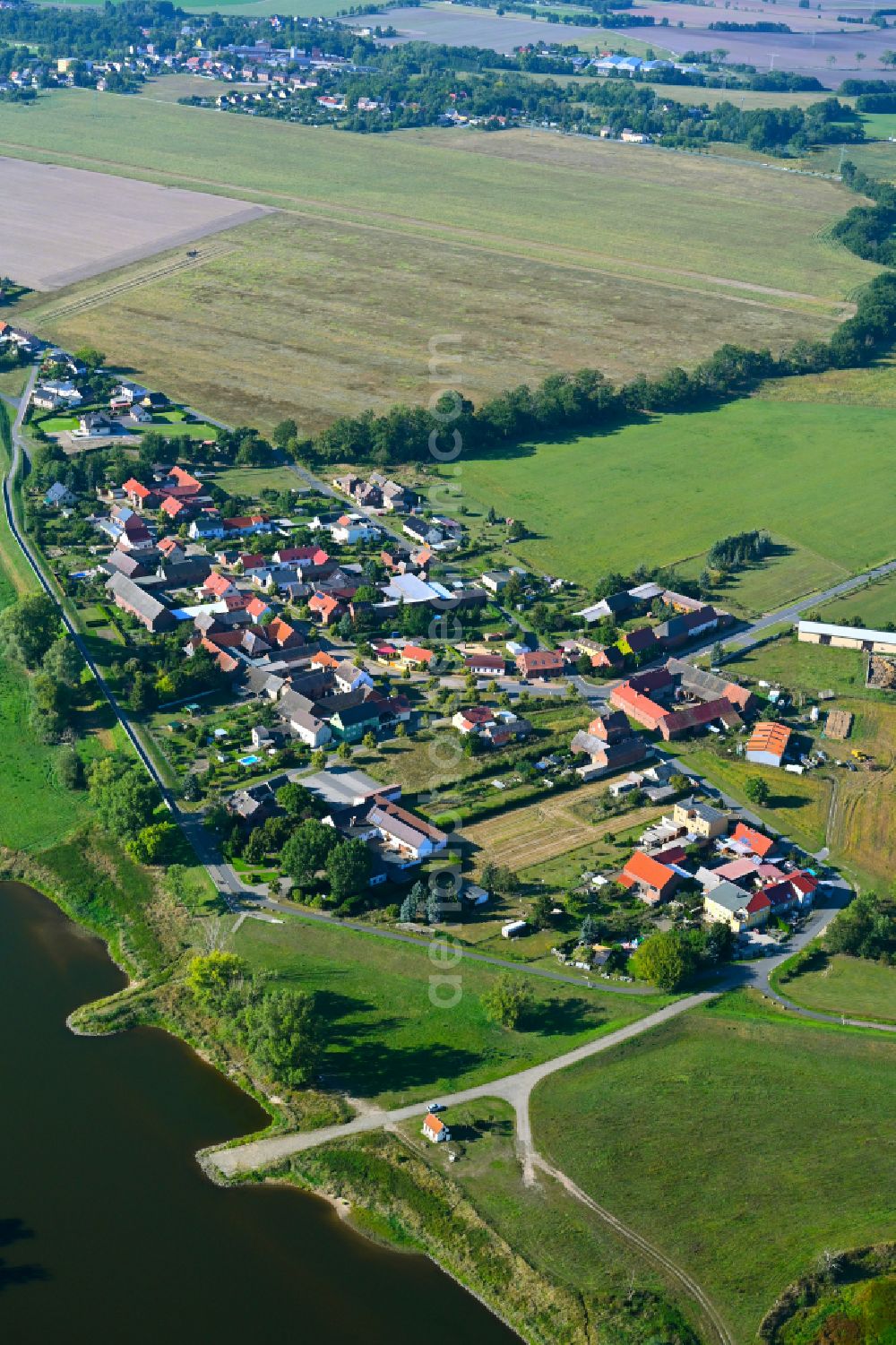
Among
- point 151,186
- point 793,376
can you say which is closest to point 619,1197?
point 793,376

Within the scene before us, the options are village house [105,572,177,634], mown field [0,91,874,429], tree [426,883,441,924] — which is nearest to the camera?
tree [426,883,441,924]

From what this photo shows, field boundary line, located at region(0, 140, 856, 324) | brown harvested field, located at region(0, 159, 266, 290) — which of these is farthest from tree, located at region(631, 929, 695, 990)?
brown harvested field, located at region(0, 159, 266, 290)

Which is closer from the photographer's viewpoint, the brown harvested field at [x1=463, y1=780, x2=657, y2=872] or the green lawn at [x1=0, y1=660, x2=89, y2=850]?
the brown harvested field at [x1=463, y1=780, x2=657, y2=872]

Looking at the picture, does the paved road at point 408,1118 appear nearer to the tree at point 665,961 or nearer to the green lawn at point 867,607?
the tree at point 665,961

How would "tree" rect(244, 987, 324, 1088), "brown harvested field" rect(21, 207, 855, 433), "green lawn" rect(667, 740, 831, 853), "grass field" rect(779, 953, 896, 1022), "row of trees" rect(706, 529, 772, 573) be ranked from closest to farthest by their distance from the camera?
"tree" rect(244, 987, 324, 1088), "grass field" rect(779, 953, 896, 1022), "green lawn" rect(667, 740, 831, 853), "row of trees" rect(706, 529, 772, 573), "brown harvested field" rect(21, 207, 855, 433)

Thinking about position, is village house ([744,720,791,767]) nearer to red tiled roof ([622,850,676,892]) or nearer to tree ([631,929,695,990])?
red tiled roof ([622,850,676,892])

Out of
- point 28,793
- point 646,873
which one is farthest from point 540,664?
point 28,793

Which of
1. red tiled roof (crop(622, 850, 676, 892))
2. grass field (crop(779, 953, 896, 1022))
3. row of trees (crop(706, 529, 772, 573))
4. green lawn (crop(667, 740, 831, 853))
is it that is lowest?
grass field (crop(779, 953, 896, 1022))

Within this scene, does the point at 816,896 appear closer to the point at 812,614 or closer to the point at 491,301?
the point at 812,614
